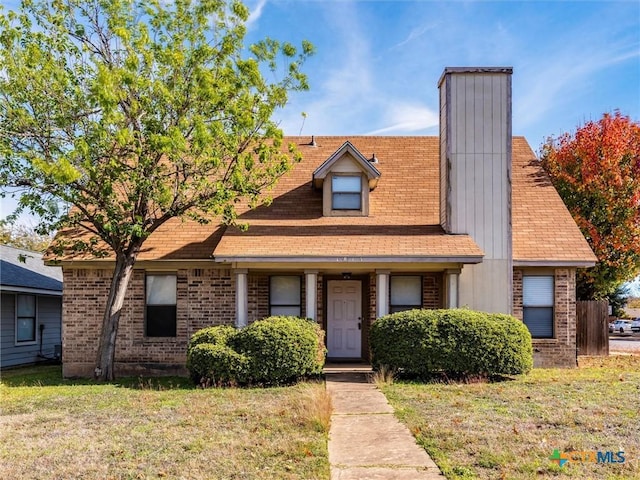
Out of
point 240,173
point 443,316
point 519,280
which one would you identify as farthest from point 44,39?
point 519,280

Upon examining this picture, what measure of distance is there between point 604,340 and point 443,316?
7.72 meters

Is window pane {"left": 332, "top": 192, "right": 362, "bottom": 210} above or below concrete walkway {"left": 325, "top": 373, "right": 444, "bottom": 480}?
above

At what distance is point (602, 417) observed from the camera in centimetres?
848

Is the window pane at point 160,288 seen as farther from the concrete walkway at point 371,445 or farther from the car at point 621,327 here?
the car at point 621,327

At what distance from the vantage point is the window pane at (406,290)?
15297 mm

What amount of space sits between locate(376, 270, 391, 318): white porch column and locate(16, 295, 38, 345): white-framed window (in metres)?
11.4

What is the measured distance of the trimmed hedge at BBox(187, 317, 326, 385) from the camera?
39.1 feet

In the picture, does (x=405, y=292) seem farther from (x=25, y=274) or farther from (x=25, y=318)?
(x=25, y=274)

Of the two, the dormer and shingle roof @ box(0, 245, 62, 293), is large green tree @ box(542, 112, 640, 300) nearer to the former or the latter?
the dormer

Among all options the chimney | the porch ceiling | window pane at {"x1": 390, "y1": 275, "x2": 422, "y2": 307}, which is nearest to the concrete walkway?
the porch ceiling

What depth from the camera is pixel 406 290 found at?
1534cm

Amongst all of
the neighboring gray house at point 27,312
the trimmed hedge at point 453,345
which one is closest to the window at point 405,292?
the trimmed hedge at point 453,345

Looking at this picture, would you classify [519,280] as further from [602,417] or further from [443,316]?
[602,417]

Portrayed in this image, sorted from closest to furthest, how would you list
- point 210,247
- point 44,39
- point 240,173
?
point 44,39 → point 240,173 → point 210,247
